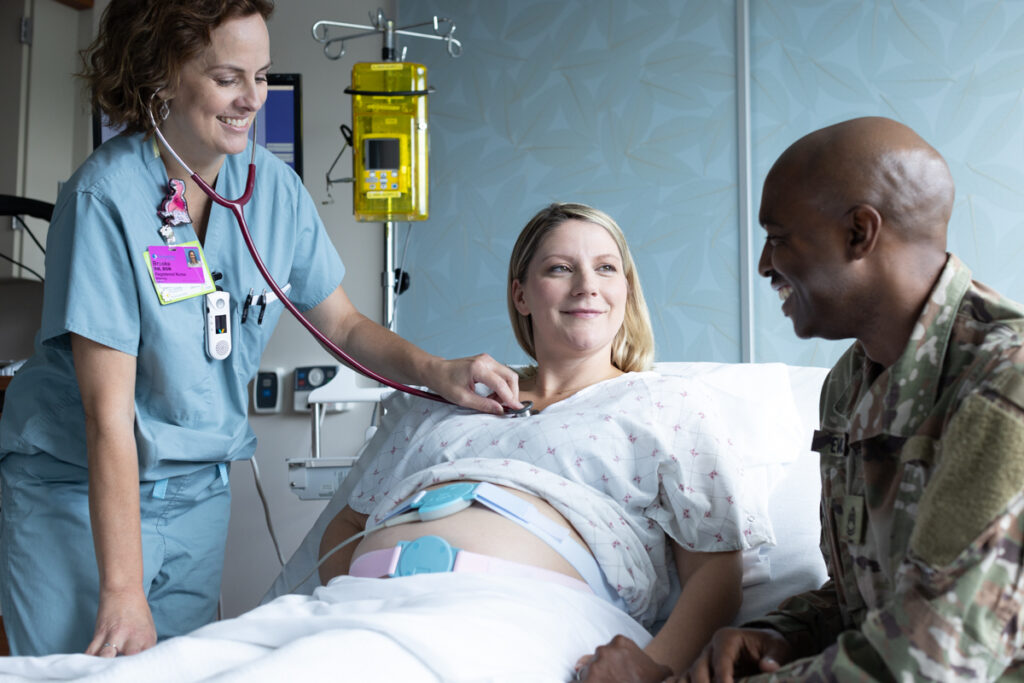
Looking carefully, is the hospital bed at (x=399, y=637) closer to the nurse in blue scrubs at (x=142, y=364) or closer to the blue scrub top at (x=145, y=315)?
the nurse in blue scrubs at (x=142, y=364)

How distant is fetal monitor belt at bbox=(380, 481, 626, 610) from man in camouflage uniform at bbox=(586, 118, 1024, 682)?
0.28m

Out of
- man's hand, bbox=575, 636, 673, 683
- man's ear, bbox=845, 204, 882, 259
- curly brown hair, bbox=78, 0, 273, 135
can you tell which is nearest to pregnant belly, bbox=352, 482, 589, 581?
man's hand, bbox=575, 636, 673, 683

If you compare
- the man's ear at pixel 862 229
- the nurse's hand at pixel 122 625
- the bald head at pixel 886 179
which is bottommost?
the nurse's hand at pixel 122 625

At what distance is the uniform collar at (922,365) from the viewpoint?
87cm

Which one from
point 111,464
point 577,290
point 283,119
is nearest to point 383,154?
point 283,119

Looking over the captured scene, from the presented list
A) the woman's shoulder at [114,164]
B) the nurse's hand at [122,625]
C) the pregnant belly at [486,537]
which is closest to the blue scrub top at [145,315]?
the woman's shoulder at [114,164]

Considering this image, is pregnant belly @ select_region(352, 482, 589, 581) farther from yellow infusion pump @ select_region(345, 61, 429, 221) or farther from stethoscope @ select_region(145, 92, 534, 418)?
yellow infusion pump @ select_region(345, 61, 429, 221)

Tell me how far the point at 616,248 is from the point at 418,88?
3.60 ft

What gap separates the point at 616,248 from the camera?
1.73m

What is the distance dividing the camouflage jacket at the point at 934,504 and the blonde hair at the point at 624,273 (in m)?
0.72

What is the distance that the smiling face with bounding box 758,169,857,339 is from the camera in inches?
34.5

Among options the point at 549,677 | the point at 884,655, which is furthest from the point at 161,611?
the point at 884,655

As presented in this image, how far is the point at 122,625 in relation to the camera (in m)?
1.28

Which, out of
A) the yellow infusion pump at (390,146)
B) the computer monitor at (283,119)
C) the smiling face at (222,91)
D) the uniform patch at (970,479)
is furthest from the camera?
the computer monitor at (283,119)
